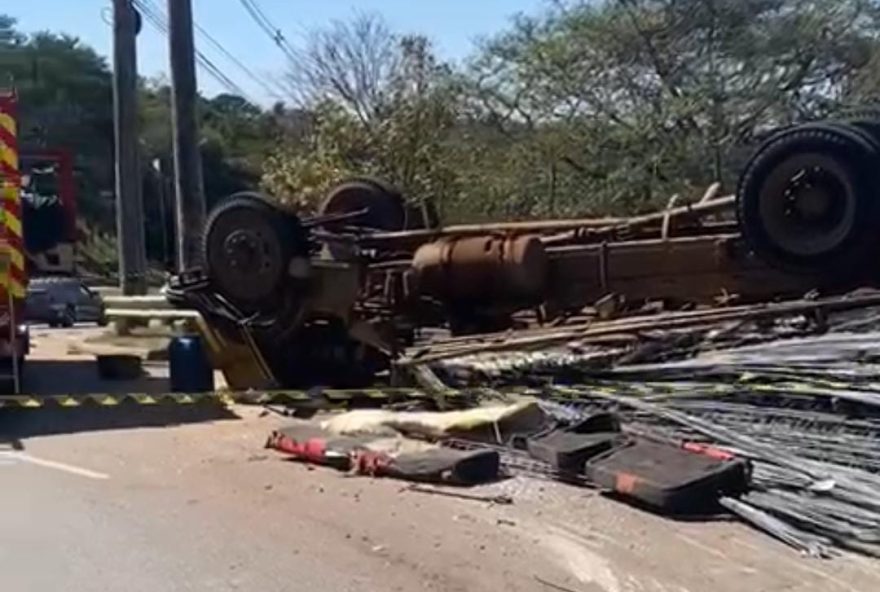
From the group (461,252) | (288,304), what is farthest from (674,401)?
(288,304)

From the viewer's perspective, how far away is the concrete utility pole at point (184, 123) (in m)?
18.6

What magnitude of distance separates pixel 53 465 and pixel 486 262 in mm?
3830

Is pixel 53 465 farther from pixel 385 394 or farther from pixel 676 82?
pixel 676 82

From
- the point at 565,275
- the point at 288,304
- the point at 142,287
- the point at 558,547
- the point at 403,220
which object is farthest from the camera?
the point at 142,287

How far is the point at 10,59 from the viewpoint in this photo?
5772 centimetres

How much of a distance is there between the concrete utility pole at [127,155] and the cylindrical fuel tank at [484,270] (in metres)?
11.6

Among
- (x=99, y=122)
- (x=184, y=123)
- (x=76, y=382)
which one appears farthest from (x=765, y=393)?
(x=99, y=122)

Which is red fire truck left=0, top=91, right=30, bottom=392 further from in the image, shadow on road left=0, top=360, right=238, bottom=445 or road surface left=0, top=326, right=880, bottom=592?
road surface left=0, top=326, right=880, bottom=592

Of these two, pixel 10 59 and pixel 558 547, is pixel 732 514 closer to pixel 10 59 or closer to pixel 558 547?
pixel 558 547

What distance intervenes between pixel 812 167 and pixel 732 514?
350 cm

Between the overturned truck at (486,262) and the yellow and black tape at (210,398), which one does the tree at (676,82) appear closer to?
the overturned truck at (486,262)

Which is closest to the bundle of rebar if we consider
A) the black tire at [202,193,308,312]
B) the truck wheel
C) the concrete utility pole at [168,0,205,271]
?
the black tire at [202,193,308,312]

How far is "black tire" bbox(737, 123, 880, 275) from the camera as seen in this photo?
10.0m

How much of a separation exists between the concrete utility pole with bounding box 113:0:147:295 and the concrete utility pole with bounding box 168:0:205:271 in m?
4.25
